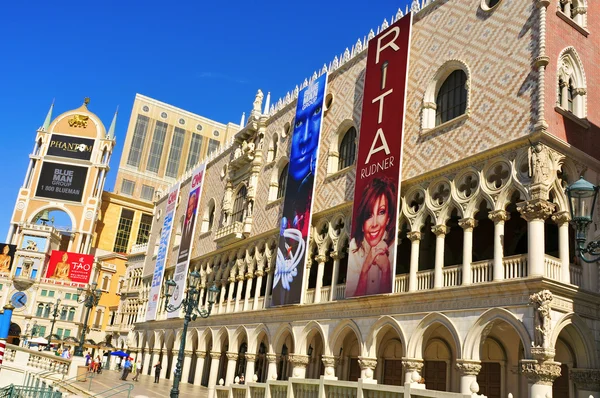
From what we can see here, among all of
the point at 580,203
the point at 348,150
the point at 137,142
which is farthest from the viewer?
the point at 137,142

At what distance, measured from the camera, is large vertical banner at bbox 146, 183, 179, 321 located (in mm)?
36188

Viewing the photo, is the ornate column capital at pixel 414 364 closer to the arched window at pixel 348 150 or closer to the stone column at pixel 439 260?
the stone column at pixel 439 260

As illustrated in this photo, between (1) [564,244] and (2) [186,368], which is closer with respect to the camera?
(1) [564,244]

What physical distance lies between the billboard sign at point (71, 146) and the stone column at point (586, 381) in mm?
52088

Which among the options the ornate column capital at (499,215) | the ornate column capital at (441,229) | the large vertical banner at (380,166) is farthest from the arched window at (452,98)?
the ornate column capital at (499,215)

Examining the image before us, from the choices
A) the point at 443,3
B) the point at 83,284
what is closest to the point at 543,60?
the point at 443,3

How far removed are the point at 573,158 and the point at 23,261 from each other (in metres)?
49.0

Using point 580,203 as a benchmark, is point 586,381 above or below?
below

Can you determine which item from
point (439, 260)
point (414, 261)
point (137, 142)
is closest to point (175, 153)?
point (137, 142)

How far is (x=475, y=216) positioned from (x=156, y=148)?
5270 centimetres

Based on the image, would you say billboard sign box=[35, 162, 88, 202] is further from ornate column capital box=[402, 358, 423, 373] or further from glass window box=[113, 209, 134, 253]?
ornate column capital box=[402, 358, 423, 373]

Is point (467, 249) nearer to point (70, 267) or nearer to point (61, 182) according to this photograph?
point (70, 267)

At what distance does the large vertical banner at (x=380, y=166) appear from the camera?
17281mm

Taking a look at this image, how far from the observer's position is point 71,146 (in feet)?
190
